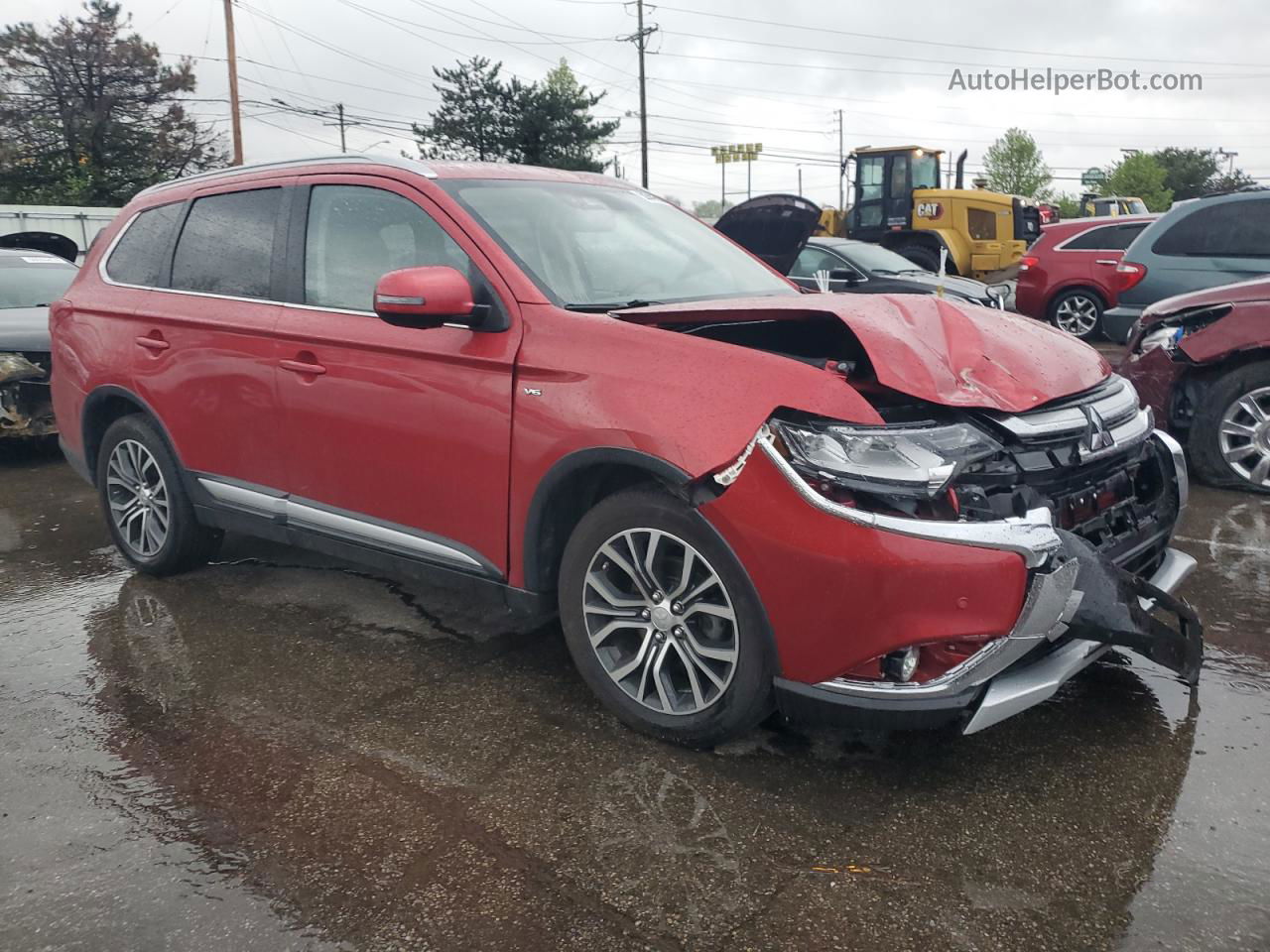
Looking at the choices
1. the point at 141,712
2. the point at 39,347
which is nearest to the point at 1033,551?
the point at 141,712

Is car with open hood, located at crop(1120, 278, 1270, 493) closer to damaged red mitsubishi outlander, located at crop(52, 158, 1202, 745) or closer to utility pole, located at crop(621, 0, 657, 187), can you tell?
damaged red mitsubishi outlander, located at crop(52, 158, 1202, 745)

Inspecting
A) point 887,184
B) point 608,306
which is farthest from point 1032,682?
point 887,184

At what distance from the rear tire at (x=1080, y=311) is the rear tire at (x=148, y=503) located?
37.7 ft

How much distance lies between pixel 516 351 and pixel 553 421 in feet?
0.93

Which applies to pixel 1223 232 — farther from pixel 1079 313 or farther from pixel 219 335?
pixel 219 335

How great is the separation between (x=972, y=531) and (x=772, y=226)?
3.03m

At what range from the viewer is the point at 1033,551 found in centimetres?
250

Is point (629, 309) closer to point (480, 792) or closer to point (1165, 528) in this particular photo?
point (480, 792)

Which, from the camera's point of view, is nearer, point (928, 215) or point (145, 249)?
point (145, 249)

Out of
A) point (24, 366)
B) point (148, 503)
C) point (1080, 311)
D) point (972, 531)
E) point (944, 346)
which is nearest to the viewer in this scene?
point (972, 531)

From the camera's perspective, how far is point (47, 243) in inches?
367

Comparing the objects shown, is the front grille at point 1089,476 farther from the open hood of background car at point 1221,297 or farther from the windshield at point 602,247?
the open hood of background car at point 1221,297

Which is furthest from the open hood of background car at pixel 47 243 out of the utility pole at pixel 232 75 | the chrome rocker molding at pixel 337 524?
the utility pole at pixel 232 75

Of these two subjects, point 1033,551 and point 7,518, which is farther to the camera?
point 7,518
